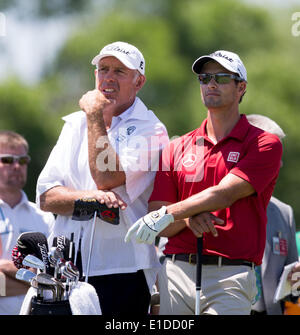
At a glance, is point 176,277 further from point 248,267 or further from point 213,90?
point 213,90

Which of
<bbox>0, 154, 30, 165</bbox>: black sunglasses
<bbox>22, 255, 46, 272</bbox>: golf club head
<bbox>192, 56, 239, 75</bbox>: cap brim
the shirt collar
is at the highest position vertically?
<bbox>192, 56, 239, 75</bbox>: cap brim

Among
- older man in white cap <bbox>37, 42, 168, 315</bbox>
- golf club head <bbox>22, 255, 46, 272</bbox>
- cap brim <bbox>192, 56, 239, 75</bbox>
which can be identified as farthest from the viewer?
older man in white cap <bbox>37, 42, 168, 315</bbox>

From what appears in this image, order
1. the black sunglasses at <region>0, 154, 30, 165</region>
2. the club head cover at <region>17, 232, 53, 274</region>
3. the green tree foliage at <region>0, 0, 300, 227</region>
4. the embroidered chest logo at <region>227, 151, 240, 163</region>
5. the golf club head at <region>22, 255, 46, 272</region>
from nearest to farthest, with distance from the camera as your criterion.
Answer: the golf club head at <region>22, 255, 46, 272</region> → the club head cover at <region>17, 232, 53, 274</region> → the embroidered chest logo at <region>227, 151, 240, 163</region> → the black sunglasses at <region>0, 154, 30, 165</region> → the green tree foliage at <region>0, 0, 300, 227</region>

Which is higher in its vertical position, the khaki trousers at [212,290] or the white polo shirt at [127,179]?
the white polo shirt at [127,179]

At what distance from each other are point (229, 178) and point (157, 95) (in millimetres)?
25319

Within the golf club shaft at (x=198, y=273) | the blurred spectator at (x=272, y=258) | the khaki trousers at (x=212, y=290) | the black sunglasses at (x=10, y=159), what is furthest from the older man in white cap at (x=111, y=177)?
the black sunglasses at (x=10, y=159)

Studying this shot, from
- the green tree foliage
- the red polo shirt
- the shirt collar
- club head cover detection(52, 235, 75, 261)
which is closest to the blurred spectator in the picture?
the shirt collar

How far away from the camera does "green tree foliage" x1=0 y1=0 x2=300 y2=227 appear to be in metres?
26.0

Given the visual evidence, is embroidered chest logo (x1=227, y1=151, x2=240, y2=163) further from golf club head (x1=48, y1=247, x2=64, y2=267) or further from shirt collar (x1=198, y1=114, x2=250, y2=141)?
golf club head (x1=48, y1=247, x2=64, y2=267)

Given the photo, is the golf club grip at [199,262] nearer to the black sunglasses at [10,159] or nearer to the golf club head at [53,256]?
the golf club head at [53,256]

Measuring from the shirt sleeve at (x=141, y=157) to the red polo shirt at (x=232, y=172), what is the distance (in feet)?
0.55

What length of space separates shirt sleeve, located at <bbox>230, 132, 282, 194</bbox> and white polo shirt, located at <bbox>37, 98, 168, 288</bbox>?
0.75 meters

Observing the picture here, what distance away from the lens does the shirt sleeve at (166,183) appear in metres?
5.37

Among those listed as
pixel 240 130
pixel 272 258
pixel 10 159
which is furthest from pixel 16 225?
pixel 240 130
